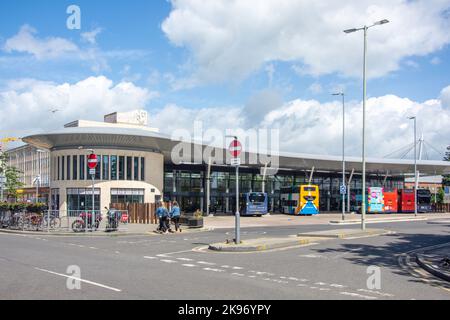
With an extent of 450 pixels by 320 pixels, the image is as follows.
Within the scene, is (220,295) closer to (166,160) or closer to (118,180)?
(118,180)

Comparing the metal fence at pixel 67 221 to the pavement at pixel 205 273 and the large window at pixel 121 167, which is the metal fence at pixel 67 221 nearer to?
the pavement at pixel 205 273

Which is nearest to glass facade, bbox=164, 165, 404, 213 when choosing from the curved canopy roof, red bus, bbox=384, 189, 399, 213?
the curved canopy roof

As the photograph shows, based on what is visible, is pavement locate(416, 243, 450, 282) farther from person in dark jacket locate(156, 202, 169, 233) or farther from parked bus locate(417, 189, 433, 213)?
parked bus locate(417, 189, 433, 213)

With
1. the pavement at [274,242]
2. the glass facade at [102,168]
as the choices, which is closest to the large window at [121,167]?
the glass facade at [102,168]

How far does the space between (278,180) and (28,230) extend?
4740cm

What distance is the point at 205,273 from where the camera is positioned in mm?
12547

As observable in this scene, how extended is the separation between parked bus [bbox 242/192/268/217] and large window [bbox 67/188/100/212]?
623 inches

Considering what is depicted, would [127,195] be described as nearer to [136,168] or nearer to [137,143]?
[136,168]

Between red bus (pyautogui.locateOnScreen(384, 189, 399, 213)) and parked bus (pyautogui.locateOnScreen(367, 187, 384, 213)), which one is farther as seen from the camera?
red bus (pyautogui.locateOnScreen(384, 189, 399, 213))

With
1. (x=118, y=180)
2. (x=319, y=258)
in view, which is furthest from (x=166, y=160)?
(x=319, y=258)

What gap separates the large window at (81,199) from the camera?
4816cm

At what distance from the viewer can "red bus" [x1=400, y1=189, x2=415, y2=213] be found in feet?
212

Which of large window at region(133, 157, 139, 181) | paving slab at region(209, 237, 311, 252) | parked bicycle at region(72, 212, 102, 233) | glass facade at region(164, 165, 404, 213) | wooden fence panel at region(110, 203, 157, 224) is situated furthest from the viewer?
glass facade at region(164, 165, 404, 213)

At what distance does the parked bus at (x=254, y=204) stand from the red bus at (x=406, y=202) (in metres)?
20.6
